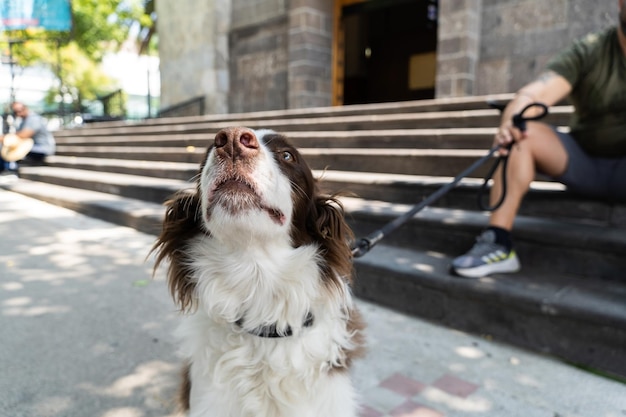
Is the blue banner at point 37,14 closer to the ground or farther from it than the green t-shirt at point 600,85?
farther from it

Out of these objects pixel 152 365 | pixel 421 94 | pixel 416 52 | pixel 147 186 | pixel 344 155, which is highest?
pixel 416 52

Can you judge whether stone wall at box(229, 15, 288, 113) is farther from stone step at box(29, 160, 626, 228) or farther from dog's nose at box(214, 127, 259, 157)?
dog's nose at box(214, 127, 259, 157)

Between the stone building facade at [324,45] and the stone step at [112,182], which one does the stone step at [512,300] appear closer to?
the stone step at [112,182]

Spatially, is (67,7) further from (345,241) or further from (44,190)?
(345,241)

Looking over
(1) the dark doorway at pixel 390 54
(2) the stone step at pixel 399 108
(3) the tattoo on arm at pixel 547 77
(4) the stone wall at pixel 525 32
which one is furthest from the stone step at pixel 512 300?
(1) the dark doorway at pixel 390 54

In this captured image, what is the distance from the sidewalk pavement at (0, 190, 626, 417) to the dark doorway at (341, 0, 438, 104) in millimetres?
11507

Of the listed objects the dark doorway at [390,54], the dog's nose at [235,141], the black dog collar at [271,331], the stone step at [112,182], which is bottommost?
the black dog collar at [271,331]

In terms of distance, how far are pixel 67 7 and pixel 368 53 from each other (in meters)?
8.82

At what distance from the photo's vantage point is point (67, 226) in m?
5.66

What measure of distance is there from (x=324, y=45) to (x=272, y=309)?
9719 mm

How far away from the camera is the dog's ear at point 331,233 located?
1883 millimetres

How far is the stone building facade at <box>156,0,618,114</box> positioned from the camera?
24.5 feet

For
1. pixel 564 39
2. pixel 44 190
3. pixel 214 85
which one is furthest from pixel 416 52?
pixel 44 190

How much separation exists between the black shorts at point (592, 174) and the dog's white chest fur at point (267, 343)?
223 centimetres
